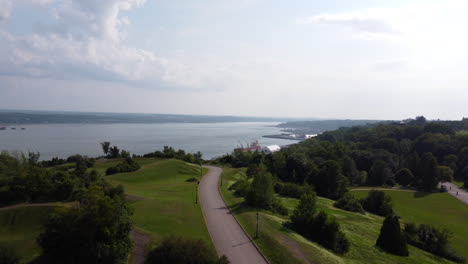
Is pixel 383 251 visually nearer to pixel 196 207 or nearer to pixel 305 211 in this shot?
pixel 305 211

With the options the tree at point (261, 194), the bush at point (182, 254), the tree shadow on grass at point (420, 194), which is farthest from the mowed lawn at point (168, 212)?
the tree shadow on grass at point (420, 194)

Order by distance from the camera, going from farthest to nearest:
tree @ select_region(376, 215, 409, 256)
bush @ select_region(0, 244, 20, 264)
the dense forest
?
the dense forest
tree @ select_region(376, 215, 409, 256)
bush @ select_region(0, 244, 20, 264)

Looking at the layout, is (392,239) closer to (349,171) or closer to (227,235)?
(227,235)

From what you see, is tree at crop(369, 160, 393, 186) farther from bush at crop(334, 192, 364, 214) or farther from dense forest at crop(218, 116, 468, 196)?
bush at crop(334, 192, 364, 214)

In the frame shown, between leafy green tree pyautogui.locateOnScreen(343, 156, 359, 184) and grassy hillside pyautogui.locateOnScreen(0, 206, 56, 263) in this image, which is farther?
leafy green tree pyautogui.locateOnScreen(343, 156, 359, 184)

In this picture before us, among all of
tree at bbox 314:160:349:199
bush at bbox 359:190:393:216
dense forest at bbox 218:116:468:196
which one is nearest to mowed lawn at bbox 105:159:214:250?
dense forest at bbox 218:116:468:196

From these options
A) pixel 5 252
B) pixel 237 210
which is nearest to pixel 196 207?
pixel 237 210

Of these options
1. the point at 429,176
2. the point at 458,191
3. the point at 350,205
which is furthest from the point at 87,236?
the point at 458,191
